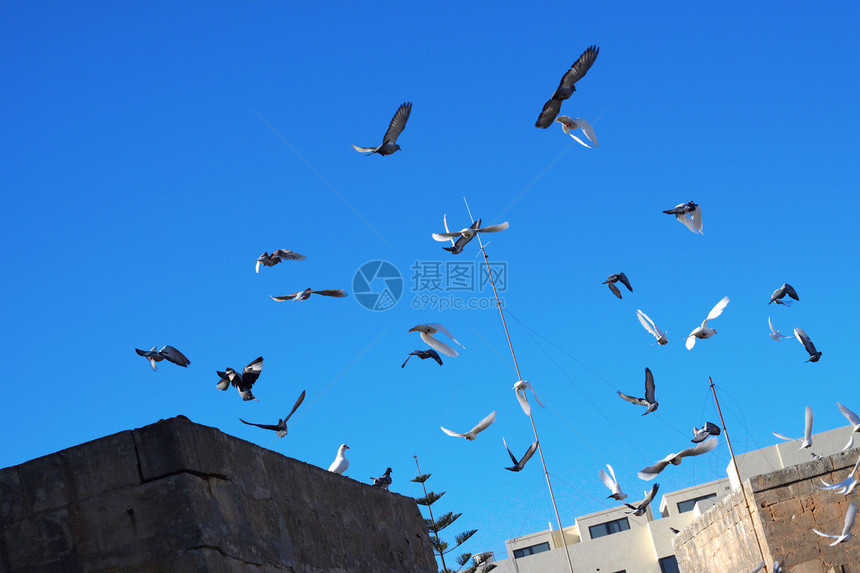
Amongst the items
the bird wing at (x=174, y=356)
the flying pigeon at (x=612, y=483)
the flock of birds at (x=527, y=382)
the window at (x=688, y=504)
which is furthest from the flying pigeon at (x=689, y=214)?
the window at (x=688, y=504)

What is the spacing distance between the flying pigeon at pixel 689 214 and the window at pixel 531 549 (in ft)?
103

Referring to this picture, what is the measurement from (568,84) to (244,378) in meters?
4.53

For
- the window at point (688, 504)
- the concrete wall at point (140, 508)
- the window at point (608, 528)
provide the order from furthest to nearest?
the window at point (608, 528) < the window at point (688, 504) < the concrete wall at point (140, 508)

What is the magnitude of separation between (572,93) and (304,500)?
6157 mm

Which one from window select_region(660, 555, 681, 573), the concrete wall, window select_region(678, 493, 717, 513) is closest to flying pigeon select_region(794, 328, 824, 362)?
the concrete wall

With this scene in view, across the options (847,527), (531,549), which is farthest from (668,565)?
(847,527)

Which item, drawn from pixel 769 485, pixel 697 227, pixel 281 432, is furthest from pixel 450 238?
pixel 769 485

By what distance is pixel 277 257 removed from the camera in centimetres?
1006

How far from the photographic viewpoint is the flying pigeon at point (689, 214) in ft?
36.4

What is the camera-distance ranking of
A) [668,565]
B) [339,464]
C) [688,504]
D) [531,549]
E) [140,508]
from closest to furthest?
[140,508], [339,464], [668,565], [688,504], [531,549]

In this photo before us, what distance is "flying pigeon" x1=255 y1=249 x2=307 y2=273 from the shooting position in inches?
394

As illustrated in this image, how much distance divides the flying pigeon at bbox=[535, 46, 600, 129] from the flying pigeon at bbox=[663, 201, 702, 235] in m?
2.23

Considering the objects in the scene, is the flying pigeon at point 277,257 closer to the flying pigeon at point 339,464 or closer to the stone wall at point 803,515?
the flying pigeon at point 339,464

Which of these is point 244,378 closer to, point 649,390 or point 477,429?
point 477,429
